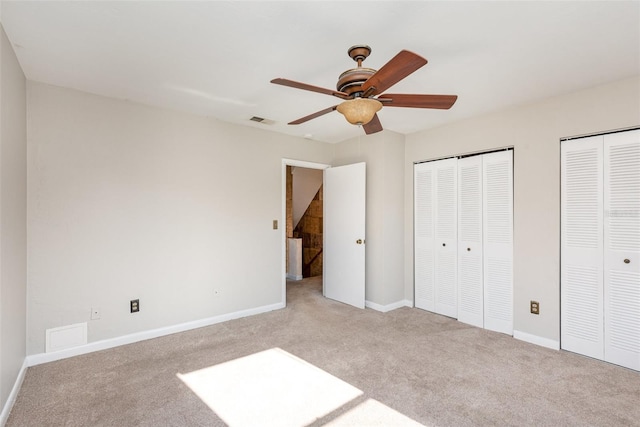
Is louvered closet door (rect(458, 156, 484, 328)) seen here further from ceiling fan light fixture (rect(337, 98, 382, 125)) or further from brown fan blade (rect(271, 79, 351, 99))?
brown fan blade (rect(271, 79, 351, 99))

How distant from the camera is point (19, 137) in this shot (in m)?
2.37

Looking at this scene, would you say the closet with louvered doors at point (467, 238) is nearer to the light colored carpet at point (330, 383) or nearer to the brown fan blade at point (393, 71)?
the light colored carpet at point (330, 383)

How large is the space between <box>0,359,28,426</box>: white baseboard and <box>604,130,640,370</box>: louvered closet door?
14.4 feet

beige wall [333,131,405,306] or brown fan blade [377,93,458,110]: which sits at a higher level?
brown fan blade [377,93,458,110]

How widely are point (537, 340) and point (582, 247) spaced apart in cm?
99

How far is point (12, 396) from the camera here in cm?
210

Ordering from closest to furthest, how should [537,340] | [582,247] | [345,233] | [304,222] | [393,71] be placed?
[393,71], [582,247], [537,340], [345,233], [304,222]

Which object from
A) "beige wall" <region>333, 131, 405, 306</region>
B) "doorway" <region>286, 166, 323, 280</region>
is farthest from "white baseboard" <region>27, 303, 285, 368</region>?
"doorway" <region>286, 166, 323, 280</region>

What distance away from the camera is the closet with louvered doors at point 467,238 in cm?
338

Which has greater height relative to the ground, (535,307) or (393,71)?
(393,71)

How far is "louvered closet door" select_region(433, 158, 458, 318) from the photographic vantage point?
12.6 feet

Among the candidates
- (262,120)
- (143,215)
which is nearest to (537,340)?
(262,120)

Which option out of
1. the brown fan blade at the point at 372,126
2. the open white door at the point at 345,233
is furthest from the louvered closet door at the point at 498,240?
the brown fan blade at the point at 372,126

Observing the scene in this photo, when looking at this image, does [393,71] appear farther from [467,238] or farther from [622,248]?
[467,238]
